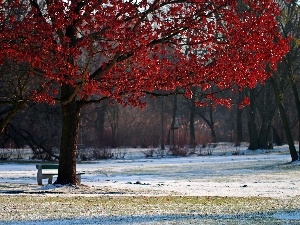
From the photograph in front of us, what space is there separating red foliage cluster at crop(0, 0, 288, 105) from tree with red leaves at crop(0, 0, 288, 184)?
0.09 ft

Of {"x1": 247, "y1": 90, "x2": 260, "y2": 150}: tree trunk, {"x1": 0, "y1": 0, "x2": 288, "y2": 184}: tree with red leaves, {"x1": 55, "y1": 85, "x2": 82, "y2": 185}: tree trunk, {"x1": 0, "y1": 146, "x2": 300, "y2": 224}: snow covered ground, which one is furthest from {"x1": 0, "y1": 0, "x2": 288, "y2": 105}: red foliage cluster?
{"x1": 247, "y1": 90, "x2": 260, "y2": 150}: tree trunk

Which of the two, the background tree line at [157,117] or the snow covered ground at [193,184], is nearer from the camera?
the snow covered ground at [193,184]

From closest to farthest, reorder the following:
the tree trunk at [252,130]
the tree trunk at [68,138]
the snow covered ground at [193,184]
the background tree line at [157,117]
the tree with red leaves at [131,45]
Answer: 1. the tree with red leaves at [131,45]
2. the snow covered ground at [193,184]
3. the tree trunk at [68,138]
4. the background tree line at [157,117]
5. the tree trunk at [252,130]

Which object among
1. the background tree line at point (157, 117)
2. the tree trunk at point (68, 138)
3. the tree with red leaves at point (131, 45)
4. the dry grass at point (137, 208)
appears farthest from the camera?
the background tree line at point (157, 117)

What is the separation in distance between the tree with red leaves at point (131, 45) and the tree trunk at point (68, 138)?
3 centimetres

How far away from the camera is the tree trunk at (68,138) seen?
2053 centimetres

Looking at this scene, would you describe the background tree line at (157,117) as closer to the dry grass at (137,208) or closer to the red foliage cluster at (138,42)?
the red foliage cluster at (138,42)

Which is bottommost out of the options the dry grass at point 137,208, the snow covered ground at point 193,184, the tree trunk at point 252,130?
the dry grass at point 137,208

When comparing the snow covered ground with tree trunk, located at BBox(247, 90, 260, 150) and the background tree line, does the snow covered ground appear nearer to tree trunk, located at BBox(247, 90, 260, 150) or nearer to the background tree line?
the background tree line

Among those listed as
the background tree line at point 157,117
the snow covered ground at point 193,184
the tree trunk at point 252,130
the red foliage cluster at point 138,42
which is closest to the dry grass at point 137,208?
the snow covered ground at point 193,184

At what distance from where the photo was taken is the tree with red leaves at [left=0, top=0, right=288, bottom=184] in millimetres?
17703

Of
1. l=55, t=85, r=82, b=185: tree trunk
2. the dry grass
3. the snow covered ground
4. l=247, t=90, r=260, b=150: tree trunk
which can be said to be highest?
l=247, t=90, r=260, b=150: tree trunk

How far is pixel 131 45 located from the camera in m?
17.7

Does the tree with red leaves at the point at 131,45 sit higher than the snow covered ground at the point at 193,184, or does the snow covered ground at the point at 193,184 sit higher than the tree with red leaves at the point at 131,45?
the tree with red leaves at the point at 131,45
